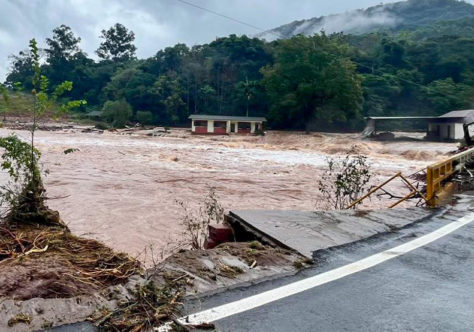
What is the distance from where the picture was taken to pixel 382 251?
4.24m

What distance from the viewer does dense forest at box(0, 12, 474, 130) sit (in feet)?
139

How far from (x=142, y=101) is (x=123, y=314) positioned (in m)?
57.8

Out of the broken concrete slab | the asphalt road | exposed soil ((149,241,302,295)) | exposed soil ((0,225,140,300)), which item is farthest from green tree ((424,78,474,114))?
exposed soil ((0,225,140,300))

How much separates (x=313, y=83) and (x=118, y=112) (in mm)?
25582

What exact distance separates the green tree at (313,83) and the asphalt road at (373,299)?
1499 inches

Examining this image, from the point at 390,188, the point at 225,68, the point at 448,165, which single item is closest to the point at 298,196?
the point at 390,188

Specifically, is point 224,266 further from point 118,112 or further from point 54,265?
point 118,112

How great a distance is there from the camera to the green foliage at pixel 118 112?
53.5 meters

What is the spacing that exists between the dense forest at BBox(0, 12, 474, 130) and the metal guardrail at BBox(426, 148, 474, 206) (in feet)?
101

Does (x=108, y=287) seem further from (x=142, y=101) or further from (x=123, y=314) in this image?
(x=142, y=101)

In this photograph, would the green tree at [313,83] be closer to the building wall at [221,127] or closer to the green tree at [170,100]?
the building wall at [221,127]

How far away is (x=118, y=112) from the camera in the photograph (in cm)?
5406

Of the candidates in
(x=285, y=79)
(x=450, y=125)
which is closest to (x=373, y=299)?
(x=450, y=125)

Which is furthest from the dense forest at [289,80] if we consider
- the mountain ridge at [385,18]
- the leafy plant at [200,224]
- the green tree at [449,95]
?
the mountain ridge at [385,18]
